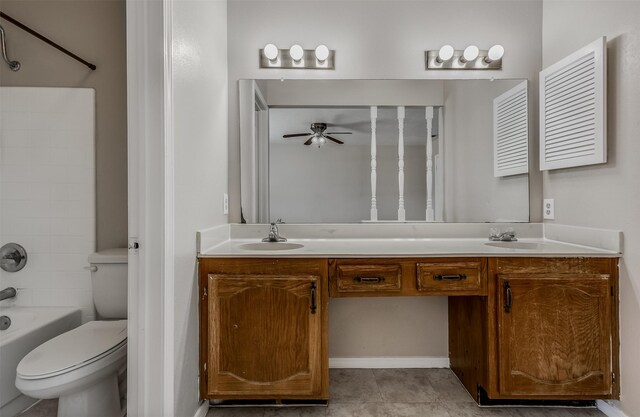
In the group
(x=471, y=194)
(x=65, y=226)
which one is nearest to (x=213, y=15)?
(x=65, y=226)

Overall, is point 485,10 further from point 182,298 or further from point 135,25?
point 182,298

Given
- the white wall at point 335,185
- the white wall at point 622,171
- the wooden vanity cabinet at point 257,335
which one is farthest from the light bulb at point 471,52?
the wooden vanity cabinet at point 257,335

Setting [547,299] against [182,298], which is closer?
[182,298]

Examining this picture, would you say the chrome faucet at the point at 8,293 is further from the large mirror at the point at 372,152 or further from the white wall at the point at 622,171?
the white wall at the point at 622,171

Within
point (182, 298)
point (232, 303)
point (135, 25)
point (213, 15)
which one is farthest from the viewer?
point (213, 15)

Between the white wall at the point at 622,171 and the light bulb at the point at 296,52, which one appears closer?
the white wall at the point at 622,171

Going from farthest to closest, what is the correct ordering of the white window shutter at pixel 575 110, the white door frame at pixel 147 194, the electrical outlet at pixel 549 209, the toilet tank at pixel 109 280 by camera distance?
the electrical outlet at pixel 549 209 → the toilet tank at pixel 109 280 → the white window shutter at pixel 575 110 → the white door frame at pixel 147 194

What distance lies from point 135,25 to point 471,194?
2072mm

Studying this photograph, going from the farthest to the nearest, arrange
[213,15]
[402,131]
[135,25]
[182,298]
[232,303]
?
1. [402,131]
2. [213,15]
3. [232,303]
4. [182,298]
5. [135,25]

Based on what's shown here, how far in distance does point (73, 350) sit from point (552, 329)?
7.50 ft

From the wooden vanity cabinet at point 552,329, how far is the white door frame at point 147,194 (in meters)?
1.54

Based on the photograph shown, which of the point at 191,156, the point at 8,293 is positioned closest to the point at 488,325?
the point at 191,156

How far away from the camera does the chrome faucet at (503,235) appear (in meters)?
2.06

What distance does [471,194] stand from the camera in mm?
2182
